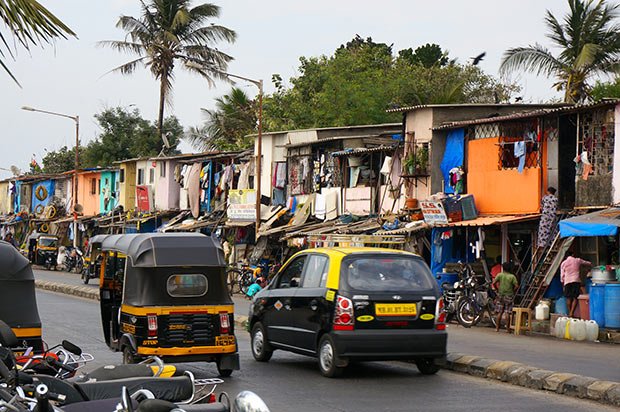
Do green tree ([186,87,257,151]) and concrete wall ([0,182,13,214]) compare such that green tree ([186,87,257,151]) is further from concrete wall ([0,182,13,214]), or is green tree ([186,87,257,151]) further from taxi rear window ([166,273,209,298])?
taxi rear window ([166,273,209,298])

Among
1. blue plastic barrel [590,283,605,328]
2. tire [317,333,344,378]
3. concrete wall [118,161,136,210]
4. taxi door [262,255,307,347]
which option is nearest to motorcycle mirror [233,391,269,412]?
tire [317,333,344,378]

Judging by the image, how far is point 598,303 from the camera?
76.1ft

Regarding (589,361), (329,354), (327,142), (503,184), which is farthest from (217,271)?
(327,142)

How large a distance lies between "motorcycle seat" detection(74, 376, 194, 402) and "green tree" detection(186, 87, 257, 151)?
58.5 meters

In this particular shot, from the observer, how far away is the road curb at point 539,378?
507 inches

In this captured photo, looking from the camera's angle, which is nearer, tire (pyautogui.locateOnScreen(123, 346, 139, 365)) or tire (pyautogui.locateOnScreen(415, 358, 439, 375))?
tire (pyautogui.locateOnScreen(123, 346, 139, 365))

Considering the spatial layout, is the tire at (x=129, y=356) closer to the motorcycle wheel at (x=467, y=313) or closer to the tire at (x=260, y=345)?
the tire at (x=260, y=345)

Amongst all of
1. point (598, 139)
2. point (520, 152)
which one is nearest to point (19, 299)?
point (598, 139)

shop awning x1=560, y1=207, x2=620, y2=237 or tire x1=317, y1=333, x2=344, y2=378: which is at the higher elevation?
shop awning x1=560, y1=207, x2=620, y2=237

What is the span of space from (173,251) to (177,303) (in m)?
0.74

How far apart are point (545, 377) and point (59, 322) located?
1373cm

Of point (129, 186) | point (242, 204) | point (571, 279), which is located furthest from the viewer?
point (129, 186)

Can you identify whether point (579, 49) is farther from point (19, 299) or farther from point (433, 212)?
point (19, 299)

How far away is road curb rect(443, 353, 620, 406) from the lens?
12.9 meters
